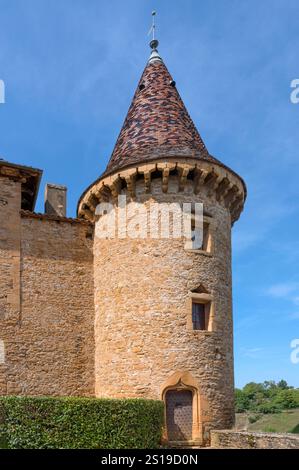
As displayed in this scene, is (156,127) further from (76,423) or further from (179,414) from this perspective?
(76,423)

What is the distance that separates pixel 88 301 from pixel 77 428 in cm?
464

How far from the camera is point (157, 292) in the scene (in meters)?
13.2

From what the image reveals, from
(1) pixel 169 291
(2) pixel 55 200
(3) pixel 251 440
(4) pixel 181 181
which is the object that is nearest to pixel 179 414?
(3) pixel 251 440

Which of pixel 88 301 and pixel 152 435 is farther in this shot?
pixel 88 301

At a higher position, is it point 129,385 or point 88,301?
point 88,301

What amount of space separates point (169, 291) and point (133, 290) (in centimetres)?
104

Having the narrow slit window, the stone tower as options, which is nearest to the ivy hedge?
the stone tower

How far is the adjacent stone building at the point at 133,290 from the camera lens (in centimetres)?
1276

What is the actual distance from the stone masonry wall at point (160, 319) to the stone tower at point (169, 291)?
0.09 feet

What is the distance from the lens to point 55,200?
1683 cm

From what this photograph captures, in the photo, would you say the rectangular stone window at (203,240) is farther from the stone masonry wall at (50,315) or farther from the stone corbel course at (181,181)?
the stone masonry wall at (50,315)

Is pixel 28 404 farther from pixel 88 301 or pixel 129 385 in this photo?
pixel 88 301

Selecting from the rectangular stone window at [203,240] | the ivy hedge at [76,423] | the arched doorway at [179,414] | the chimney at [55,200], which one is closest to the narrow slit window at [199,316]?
the rectangular stone window at [203,240]
